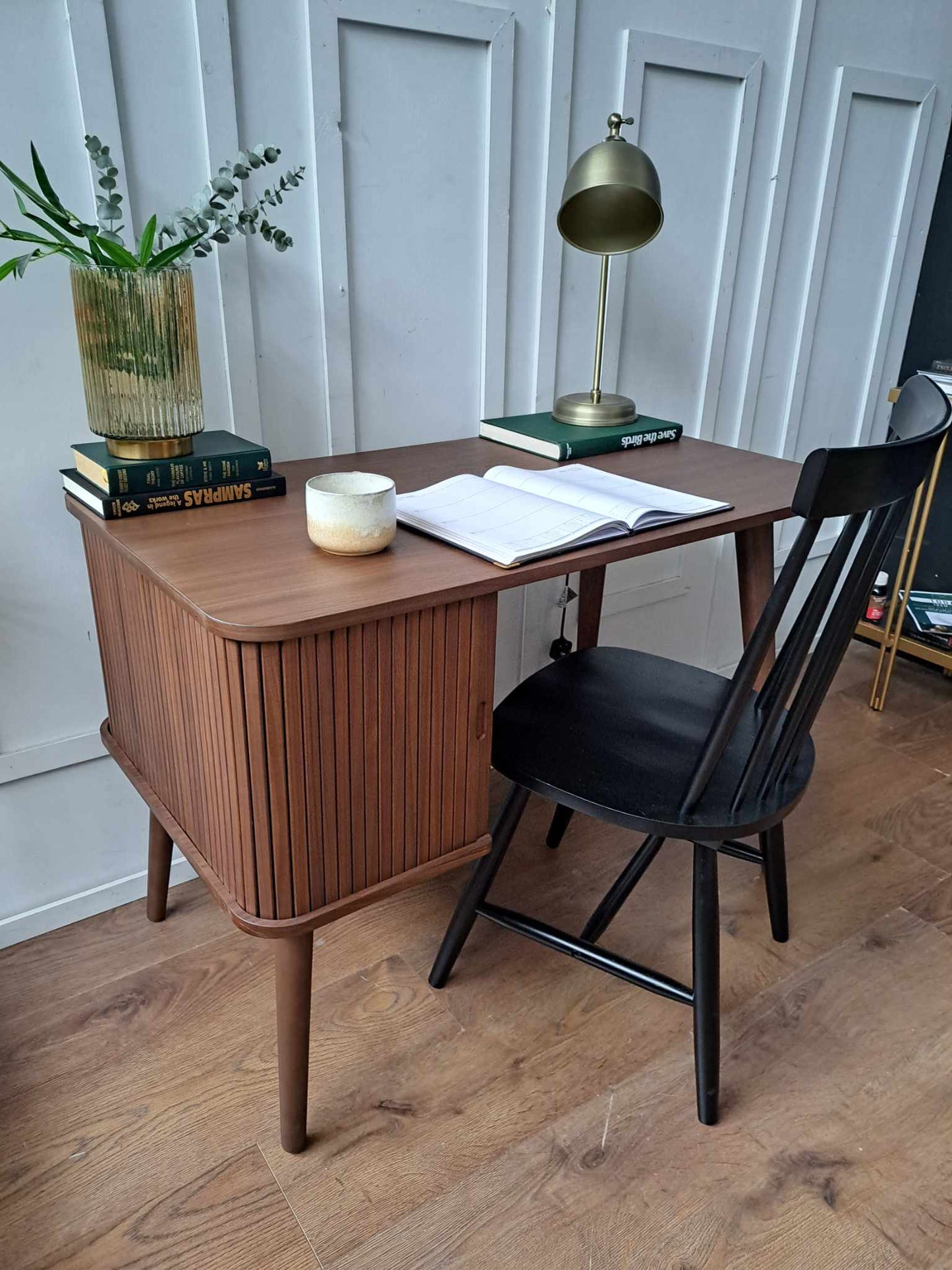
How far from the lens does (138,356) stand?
107 cm

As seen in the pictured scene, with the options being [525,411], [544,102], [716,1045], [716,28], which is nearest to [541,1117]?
[716,1045]

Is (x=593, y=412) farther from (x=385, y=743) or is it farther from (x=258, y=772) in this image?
(x=258, y=772)

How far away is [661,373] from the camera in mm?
1911

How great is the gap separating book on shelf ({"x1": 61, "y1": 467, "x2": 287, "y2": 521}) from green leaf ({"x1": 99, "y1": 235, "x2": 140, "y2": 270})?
0.25 metres

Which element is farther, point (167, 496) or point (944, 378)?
point (944, 378)

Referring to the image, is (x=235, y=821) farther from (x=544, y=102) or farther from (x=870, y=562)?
(x=544, y=102)

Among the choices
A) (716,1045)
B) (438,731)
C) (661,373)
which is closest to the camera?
(438,731)

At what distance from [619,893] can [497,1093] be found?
32 cm

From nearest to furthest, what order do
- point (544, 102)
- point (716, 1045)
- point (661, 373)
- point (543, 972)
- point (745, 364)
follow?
point (716, 1045) → point (543, 972) → point (544, 102) → point (661, 373) → point (745, 364)

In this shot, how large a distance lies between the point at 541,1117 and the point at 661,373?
1387 millimetres

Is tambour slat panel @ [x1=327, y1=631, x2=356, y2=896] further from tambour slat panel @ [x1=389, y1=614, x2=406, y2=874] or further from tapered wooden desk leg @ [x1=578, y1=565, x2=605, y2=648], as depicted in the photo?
tapered wooden desk leg @ [x1=578, y1=565, x2=605, y2=648]

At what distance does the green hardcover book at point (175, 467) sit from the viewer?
107 cm

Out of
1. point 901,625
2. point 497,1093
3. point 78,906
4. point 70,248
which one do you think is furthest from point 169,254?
point 901,625

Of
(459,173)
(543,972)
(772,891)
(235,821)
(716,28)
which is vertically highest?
(716,28)
